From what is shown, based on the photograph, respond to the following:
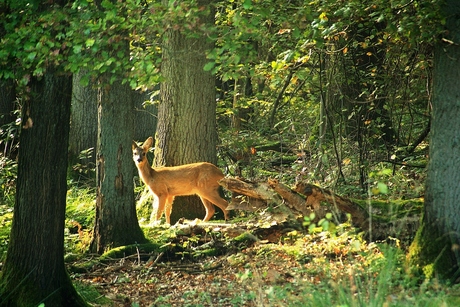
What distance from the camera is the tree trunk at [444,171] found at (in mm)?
7766

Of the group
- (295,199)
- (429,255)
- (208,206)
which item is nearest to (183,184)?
(208,206)

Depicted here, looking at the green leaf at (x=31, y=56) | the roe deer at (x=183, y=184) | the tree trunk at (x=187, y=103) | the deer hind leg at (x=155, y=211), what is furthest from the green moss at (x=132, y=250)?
the green leaf at (x=31, y=56)

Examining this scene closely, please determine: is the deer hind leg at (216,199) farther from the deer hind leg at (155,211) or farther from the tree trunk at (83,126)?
the tree trunk at (83,126)

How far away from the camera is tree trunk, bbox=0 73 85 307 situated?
24.5 ft

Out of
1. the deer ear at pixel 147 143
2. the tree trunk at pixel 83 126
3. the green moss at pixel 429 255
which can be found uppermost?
the tree trunk at pixel 83 126

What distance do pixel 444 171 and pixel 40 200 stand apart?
421cm

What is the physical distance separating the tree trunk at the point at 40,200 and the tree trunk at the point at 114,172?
2.88 meters

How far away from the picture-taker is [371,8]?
348 inches

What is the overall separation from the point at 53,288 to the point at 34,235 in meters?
0.58

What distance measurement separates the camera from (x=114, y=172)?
34.8ft

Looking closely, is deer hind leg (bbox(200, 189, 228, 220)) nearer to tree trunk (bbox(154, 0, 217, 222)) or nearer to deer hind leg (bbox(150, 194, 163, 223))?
tree trunk (bbox(154, 0, 217, 222))

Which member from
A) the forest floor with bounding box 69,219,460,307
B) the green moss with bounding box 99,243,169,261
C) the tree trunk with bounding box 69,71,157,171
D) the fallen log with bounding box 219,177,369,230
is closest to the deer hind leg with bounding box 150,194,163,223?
the forest floor with bounding box 69,219,460,307

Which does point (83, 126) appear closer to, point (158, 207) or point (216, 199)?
point (158, 207)

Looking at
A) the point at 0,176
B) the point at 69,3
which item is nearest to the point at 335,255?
the point at 69,3
